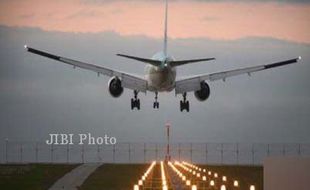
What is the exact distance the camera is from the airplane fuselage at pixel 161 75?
287 ft

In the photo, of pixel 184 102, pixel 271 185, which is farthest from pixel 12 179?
pixel 271 185

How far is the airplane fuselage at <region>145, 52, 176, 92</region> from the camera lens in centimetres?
8762

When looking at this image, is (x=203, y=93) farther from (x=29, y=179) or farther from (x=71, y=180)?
(x=29, y=179)

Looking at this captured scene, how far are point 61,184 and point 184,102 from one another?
25.5m

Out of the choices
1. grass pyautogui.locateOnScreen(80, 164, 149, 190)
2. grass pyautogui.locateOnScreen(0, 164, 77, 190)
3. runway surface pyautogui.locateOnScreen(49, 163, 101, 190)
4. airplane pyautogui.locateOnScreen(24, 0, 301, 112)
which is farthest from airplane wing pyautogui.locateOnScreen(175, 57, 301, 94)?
grass pyautogui.locateOnScreen(0, 164, 77, 190)

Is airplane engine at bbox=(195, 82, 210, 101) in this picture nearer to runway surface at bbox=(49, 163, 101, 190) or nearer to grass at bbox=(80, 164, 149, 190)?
grass at bbox=(80, 164, 149, 190)

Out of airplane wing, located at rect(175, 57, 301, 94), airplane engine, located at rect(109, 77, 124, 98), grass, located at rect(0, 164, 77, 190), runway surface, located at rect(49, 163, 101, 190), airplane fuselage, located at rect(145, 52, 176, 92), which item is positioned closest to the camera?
runway surface, located at rect(49, 163, 101, 190)

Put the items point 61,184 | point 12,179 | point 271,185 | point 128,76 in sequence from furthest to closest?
point 128,76 < point 12,179 < point 61,184 < point 271,185

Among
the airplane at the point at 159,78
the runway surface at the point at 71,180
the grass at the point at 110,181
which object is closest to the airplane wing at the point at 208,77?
the airplane at the point at 159,78

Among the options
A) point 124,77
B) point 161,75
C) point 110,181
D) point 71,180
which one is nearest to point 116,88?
point 124,77

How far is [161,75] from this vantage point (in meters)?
88.1

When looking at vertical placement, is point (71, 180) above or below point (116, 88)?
below

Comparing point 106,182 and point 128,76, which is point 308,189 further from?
point 128,76

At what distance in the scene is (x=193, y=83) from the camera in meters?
94.6
